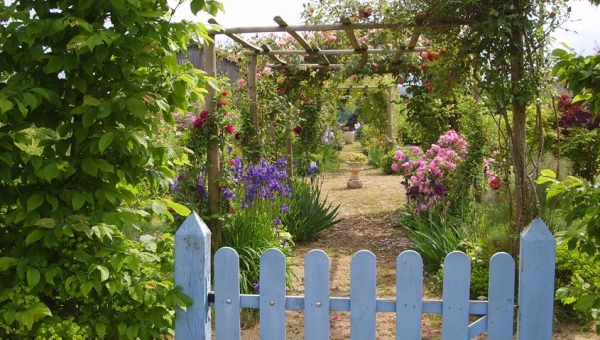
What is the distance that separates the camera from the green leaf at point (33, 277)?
82.3 inches

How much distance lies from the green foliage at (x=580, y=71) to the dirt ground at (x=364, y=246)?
2075mm

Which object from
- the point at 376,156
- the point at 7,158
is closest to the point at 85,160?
the point at 7,158

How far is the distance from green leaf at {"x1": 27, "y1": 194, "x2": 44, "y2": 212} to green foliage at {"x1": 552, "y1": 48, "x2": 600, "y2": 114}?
1888 millimetres

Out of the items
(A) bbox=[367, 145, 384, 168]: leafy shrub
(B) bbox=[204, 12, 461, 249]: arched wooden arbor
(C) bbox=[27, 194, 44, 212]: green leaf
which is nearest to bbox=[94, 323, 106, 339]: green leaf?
(C) bbox=[27, 194, 44, 212]: green leaf

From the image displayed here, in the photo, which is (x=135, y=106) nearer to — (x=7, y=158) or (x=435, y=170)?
(x=7, y=158)

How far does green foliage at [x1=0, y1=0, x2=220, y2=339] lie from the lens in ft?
7.00

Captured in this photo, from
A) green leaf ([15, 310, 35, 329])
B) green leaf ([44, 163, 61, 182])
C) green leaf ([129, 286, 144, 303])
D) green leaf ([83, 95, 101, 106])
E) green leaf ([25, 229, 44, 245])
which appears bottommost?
green leaf ([15, 310, 35, 329])

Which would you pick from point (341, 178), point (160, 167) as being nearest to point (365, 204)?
point (341, 178)

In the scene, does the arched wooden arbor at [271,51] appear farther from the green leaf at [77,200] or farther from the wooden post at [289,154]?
the green leaf at [77,200]

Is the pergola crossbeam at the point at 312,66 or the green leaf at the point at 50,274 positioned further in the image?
the pergola crossbeam at the point at 312,66

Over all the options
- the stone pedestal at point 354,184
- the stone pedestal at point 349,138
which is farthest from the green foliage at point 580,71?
the stone pedestal at point 349,138

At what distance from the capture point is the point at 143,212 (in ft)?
7.86

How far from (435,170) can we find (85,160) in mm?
4658

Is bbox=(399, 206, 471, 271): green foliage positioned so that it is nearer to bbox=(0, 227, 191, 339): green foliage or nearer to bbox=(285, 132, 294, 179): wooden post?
bbox=(0, 227, 191, 339): green foliage
